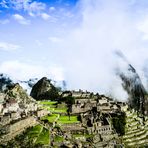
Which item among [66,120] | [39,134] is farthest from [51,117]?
[39,134]

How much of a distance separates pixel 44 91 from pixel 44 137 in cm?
7401

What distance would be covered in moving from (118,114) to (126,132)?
695cm

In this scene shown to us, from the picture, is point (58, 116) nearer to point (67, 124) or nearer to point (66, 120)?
point (66, 120)

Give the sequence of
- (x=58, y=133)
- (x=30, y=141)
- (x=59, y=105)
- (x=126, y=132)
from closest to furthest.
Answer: (x=30, y=141)
(x=58, y=133)
(x=126, y=132)
(x=59, y=105)

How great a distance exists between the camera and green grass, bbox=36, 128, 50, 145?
82.3 m

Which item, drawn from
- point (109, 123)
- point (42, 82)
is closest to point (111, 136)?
point (109, 123)

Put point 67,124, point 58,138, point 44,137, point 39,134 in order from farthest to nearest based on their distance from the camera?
point 67,124, point 58,138, point 39,134, point 44,137

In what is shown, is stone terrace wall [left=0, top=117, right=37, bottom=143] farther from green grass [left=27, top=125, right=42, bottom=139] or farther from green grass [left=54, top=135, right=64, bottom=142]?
green grass [left=54, top=135, right=64, bottom=142]

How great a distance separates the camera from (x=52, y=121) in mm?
95938

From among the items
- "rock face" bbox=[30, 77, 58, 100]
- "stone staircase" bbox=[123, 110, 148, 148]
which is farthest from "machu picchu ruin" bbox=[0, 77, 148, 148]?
"rock face" bbox=[30, 77, 58, 100]

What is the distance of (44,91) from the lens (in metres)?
158

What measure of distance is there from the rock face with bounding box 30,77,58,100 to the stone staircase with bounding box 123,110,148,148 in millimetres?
38634

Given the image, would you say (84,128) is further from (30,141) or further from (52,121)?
(30,141)

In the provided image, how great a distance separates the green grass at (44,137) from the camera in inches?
3241
